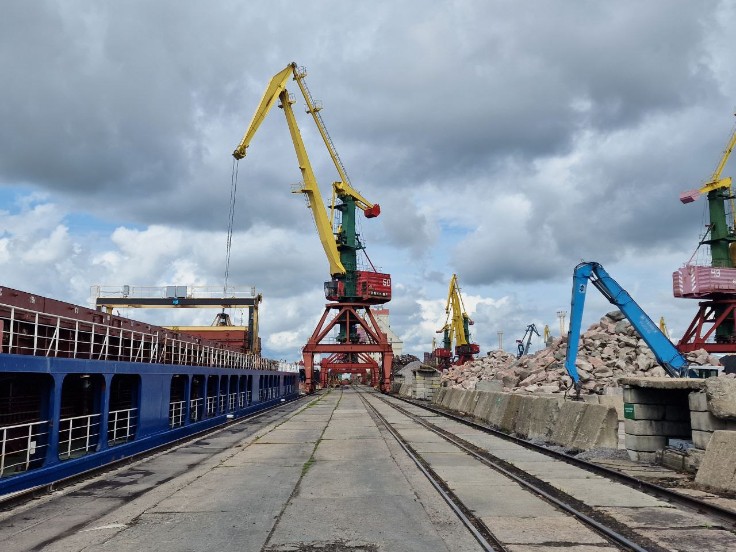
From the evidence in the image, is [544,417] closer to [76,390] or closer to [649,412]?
[649,412]

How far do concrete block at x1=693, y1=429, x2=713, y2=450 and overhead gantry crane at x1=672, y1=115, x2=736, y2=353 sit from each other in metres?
46.1

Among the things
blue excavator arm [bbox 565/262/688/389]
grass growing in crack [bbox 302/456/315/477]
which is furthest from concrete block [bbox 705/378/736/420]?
blue excavator arm [bbox 565/262/688/389]

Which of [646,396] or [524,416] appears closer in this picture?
[646,396]

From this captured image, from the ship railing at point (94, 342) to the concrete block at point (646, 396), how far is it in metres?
13.5

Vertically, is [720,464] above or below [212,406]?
above

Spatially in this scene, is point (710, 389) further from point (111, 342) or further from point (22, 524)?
point (111, 342)

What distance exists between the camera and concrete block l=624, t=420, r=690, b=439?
14.1 meters

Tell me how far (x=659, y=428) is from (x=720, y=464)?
364 cm

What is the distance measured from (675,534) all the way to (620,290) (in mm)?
25521

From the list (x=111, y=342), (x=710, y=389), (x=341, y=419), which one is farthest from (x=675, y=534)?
(x=341, y=419)

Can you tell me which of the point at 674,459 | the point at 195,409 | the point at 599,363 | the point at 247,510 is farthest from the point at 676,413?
the point at 599,363

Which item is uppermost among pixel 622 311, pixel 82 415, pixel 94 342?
pixel 622 311

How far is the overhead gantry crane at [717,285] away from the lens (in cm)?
5212

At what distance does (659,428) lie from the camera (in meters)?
14.1
